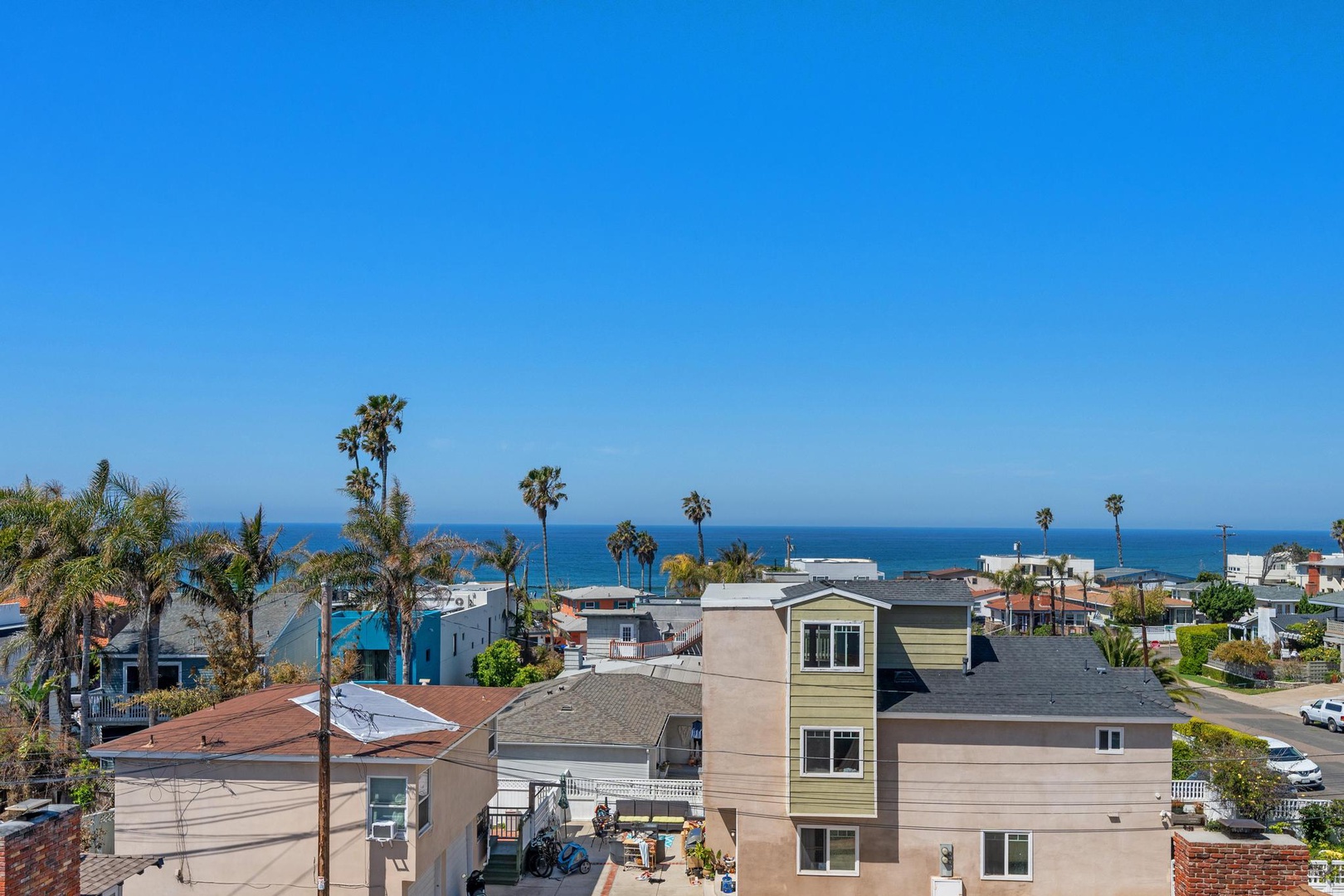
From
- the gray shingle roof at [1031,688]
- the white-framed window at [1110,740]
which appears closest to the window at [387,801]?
the gray shingle roof at [1031,688]

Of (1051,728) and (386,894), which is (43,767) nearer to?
(386,894)

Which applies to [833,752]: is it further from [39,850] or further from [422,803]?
[39,850]

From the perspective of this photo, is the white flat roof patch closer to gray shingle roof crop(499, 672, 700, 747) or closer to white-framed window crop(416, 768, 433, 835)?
white-framed window crop(416, 768, 433, 835)

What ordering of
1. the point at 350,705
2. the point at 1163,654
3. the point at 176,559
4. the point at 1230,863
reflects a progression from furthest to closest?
the point at 1163,654
the point at 176,559
the point at 350,705
the point at 1230,863

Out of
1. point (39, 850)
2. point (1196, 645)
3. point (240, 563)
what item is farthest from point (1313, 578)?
point (39, 850)

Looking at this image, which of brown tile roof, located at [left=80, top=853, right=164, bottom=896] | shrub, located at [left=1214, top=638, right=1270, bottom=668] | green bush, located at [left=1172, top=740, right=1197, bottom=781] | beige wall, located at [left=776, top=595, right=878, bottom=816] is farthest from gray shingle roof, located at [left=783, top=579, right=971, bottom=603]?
shrub, located at [left=1214, top=638, right=1270, bottom=668]

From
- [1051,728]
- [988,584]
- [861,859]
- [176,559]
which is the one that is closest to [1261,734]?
[1051,728]
